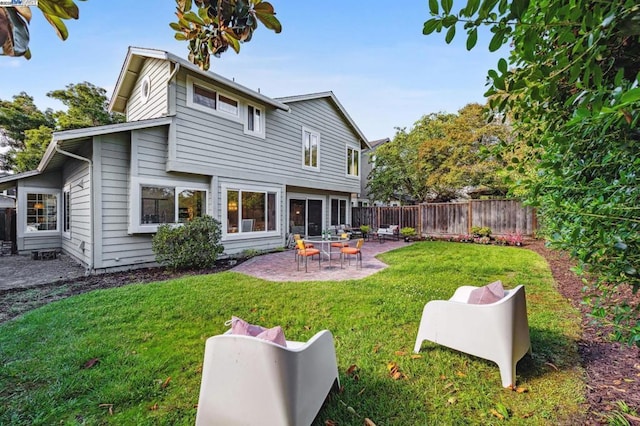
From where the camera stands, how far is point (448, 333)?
308 centimetres

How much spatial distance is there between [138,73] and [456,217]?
48.9ft

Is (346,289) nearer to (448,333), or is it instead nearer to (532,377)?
(448,333)

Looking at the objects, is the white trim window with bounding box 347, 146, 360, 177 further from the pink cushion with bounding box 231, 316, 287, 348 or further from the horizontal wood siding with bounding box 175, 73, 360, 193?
the pink cushion with bounding box 231, 316, 287, 348

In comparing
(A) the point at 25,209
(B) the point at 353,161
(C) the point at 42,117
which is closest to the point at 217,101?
(B) the point at 353,161

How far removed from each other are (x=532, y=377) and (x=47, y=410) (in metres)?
4.37

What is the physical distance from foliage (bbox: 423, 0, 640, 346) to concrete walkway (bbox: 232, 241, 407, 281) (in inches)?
202

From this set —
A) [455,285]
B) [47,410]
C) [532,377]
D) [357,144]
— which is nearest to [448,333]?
[532,377]

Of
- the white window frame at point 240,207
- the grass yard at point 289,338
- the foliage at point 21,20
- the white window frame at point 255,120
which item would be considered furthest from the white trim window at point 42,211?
the foliage at point 21,20

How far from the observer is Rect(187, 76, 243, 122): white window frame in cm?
856

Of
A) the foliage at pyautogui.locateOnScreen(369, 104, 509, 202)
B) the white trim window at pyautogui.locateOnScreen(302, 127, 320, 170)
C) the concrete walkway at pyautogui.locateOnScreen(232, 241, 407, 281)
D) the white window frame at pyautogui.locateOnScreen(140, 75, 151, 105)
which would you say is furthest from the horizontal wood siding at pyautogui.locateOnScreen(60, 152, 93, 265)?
the foliage at pyautogui.locateOnScreen(369, 104, 509, 202)

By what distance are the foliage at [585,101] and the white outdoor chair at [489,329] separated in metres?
0.74

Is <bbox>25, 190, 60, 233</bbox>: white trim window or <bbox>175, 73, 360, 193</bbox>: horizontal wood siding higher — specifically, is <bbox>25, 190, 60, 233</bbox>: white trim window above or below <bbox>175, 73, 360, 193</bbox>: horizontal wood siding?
below

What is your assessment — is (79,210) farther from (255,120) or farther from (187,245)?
(255,120)

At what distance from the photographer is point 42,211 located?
1135cm
